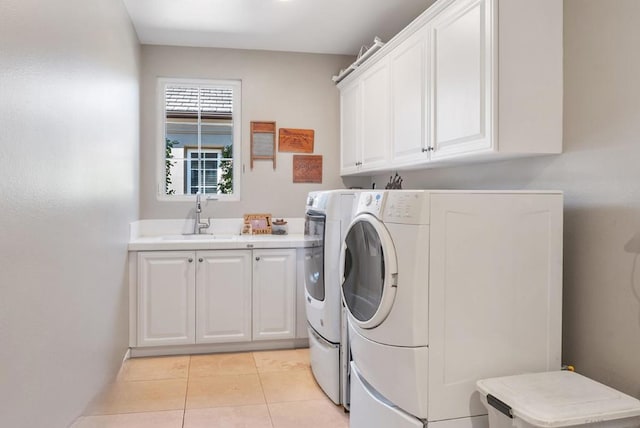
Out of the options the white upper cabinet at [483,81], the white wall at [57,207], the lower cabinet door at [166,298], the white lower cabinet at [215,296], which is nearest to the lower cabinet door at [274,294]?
the white lower cabinet at [215,296]

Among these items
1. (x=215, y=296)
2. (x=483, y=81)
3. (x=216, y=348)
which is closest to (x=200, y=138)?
(x=215, y=296)

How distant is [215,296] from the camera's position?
3.52 meters

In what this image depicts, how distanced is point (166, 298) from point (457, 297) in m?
2.41

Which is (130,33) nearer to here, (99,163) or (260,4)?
(260,4)

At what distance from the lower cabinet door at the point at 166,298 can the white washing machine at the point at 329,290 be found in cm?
111

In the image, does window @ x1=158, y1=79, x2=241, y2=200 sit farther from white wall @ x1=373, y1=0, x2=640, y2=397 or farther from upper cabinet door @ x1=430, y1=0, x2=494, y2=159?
white wall @ x1=373, y1=0, x2=640, y2=397

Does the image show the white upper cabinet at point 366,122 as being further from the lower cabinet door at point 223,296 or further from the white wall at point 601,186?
the white wall at point 601,186

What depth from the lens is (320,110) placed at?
4.35 metres

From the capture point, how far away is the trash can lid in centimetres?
139

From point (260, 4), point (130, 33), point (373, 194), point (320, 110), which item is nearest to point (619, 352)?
point (373, 194)

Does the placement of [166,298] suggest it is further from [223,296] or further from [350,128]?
[350,128]

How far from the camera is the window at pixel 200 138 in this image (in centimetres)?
414

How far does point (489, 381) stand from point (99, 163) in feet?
7.14

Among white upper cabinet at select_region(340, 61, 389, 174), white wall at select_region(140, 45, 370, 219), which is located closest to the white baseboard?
white wall at select_region(140, 45, 370, 219)
